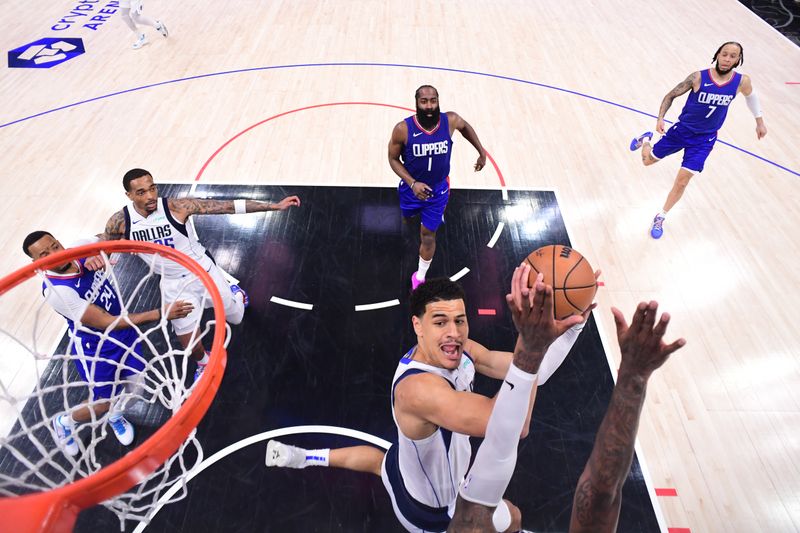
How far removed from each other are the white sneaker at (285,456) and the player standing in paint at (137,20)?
810 centimetres

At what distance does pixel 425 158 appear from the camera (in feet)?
13.8

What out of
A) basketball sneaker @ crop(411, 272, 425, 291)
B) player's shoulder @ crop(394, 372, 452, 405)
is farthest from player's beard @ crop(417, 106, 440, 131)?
player's shoulder @ crop(394, 372, 452, 405)

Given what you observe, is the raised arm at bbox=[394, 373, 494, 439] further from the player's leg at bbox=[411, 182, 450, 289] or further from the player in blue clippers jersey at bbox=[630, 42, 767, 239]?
the player in blue clippers jersey at bbox=[630, 42, 767, 239]

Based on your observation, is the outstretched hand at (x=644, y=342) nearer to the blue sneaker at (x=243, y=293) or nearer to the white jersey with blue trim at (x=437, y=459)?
the white jersey with blue trim at (x=437, y=459)

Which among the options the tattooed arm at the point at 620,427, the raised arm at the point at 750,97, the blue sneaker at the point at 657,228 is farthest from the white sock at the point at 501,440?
the raised arm at the point at 750,97

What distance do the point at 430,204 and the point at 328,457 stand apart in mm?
2273

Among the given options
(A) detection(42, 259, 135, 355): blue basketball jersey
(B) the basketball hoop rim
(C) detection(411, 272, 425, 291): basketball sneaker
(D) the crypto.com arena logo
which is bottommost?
(C) detection(411, 272, 425, 291): basketball sneaker

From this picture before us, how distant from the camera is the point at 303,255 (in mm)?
4922

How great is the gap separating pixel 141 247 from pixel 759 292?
5389mm

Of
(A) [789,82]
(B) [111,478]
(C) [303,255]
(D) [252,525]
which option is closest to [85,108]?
(C) [303,255]

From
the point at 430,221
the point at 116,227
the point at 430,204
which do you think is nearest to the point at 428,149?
the point at 430,204

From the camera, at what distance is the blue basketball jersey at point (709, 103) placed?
4758 mm

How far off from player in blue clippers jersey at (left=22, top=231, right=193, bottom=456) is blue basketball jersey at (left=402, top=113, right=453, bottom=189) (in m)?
2.19

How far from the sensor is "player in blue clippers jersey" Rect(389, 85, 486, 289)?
13.4 feet
